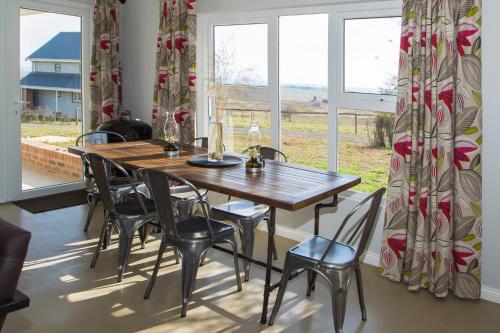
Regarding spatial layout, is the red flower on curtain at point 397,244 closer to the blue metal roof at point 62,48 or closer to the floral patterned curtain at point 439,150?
the floral patterned curtain at point 439,150

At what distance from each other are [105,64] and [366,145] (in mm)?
3231

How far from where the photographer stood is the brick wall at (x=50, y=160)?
5586 millimetres

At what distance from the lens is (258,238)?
4.45 metres

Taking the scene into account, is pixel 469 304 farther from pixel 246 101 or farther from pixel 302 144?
pixel 246 101

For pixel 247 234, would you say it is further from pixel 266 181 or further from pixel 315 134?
pixel 315 134

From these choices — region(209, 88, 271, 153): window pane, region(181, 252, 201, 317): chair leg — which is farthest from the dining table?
region(209, 88, 271, 153): window pane

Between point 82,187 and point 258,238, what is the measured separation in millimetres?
2637

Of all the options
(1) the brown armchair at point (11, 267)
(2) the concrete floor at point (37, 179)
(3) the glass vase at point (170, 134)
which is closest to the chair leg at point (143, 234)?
(3) the glass vase at point (170, 134)

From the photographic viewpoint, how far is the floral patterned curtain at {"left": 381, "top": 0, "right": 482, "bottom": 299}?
10.4 feet

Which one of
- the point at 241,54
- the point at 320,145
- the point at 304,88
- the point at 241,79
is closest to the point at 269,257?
the point at 320,145

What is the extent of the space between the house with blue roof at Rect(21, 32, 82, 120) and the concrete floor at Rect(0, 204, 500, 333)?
7.35ft

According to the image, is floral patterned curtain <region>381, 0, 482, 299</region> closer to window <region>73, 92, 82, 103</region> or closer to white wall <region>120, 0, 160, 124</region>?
white wall <region>120, 0, 160, 124</region>

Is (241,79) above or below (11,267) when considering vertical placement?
above

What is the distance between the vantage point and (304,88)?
4.38m
